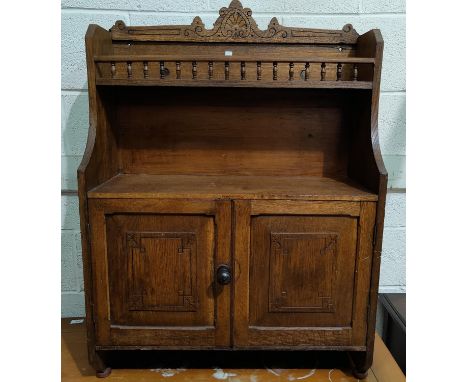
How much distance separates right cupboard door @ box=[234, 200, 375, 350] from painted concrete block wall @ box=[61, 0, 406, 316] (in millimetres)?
507

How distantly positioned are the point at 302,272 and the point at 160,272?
0.40m

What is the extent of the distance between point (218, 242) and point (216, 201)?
0.38 ft

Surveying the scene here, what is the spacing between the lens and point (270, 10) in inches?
52.6

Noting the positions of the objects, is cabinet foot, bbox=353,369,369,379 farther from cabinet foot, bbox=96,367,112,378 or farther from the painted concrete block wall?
cabinet foot, bbox=96,367,112,378

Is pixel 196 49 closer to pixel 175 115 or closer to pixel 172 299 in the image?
pixel 175 115

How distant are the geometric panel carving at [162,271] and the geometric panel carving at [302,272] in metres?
0.23

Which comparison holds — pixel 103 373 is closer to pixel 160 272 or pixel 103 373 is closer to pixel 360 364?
pixel 160 272

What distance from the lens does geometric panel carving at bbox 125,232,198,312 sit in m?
1.04

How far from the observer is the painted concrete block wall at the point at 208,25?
1.33 m

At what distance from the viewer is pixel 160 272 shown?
3.45ft

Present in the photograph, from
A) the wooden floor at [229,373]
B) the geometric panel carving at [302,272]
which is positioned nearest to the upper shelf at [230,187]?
the geometric panel carving at [302,272]

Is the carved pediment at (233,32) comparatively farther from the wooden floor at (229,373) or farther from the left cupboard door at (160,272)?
the wooden floor at (229,373)

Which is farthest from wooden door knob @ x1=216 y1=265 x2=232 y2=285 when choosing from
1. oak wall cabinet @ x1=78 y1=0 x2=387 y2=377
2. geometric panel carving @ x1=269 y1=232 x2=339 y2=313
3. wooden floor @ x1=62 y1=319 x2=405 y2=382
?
wooden floor @ x1=62 y1=319 x2=405 y2=382

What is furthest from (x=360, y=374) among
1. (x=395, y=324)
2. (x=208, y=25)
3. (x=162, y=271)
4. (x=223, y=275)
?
(x=208, y=25)
